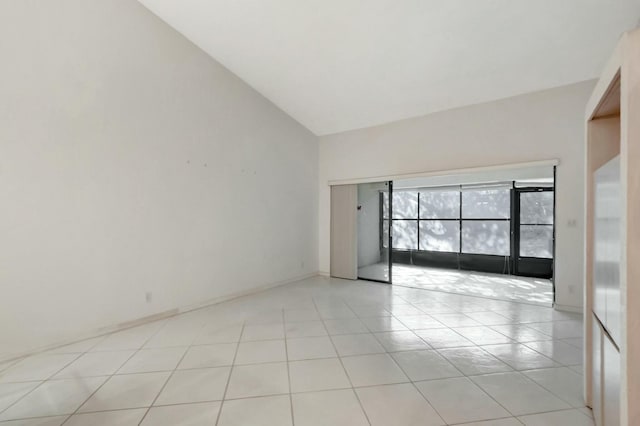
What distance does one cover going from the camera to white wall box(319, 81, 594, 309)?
13.1 feet

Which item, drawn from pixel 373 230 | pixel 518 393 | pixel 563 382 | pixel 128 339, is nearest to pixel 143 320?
pixel 128 339

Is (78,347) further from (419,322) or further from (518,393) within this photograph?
(518,393)

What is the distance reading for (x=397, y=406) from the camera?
1.93 metres

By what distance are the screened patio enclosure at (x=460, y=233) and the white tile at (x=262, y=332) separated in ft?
10.1

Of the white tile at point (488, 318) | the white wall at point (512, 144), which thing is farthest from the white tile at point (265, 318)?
the white wall at point (512, 144)

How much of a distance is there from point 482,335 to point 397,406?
1814 millimetres

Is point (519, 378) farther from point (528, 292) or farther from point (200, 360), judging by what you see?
point (528, 292)

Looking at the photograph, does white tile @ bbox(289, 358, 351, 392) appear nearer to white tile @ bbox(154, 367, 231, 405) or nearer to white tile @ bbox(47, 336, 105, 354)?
white tile @ bbox(154, 367, 231, 405)

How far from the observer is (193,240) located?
4.14 meters

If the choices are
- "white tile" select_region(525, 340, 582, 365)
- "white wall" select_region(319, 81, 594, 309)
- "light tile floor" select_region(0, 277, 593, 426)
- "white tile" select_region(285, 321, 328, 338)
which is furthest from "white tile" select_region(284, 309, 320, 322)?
"white wall" select_region(319, 81, 594, 309)

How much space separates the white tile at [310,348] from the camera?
8.79 feet

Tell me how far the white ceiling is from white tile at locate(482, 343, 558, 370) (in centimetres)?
346

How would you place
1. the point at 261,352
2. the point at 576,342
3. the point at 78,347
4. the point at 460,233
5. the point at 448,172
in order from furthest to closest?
1. the point at 460,233
2. the point at 448,172
3. the point at 576,342
4. the point at 78,347
5. the point at 261,352

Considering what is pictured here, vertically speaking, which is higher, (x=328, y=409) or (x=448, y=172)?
(x=448, y=172)
